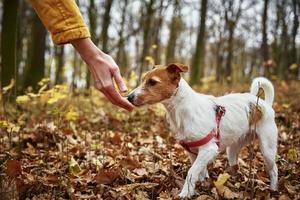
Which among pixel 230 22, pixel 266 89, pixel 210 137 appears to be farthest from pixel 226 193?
pixel 230 22

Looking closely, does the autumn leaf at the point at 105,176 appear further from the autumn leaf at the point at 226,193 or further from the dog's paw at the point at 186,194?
the autumn leaf at the point at 226,193

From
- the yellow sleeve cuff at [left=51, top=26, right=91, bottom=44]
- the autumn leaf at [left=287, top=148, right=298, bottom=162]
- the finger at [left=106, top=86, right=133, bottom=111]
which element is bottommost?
the autumn leaf at [left=287, top=148, right=298, bottom=162]

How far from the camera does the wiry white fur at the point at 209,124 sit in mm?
3518

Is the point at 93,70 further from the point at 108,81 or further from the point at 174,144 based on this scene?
the point at 174,144

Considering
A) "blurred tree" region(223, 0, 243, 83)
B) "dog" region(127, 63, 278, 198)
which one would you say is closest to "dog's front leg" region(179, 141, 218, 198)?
"dog" region(127, 63, 278, 198)

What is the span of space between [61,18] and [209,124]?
214 cm

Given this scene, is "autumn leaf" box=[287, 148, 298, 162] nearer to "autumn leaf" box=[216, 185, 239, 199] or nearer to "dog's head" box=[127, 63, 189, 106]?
"autumn leaf" box=[216, 185, 239, 199]

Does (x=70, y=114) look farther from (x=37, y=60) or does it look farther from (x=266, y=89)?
(x=37, y=60)

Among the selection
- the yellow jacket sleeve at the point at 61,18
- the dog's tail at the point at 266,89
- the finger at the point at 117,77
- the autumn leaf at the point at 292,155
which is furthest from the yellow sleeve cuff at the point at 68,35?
the autumn leaf at the point at 292,155

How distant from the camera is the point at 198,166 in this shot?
3465 mm

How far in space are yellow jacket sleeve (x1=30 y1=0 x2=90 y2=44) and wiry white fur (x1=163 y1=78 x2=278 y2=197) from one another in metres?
1.96

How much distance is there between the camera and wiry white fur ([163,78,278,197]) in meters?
3.52

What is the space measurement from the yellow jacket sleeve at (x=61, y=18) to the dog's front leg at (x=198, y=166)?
77.4 inches

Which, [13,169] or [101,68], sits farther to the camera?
[13,169]
